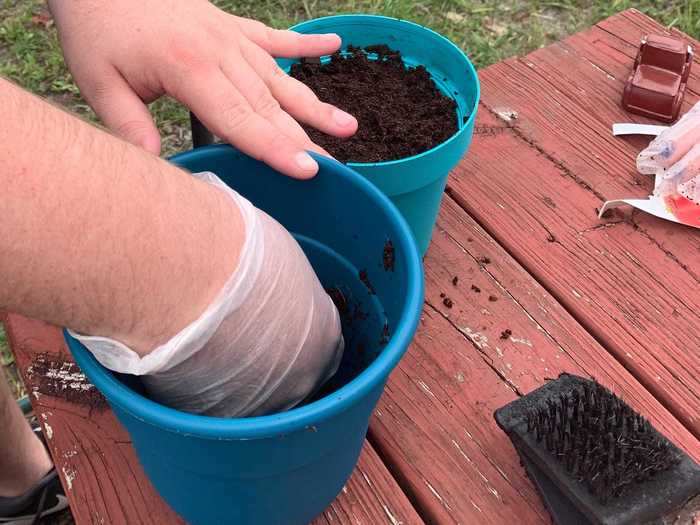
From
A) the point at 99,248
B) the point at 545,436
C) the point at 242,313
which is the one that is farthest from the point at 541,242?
the point at 99,248

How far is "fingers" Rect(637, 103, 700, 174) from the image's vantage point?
3.76 feet

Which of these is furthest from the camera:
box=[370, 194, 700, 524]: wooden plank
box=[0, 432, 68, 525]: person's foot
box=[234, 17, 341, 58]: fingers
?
box=[0, 432, 68, 525]: person's foot

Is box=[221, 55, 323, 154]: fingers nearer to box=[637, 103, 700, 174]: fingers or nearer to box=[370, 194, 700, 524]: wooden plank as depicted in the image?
box=[370, 194, 700, 524]: wooden plank

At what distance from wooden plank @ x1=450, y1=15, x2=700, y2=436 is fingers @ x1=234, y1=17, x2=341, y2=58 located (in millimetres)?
343

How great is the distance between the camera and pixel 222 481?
0.68 m

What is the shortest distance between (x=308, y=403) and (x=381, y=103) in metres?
0.50

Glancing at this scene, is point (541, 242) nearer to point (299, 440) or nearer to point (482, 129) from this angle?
point (482, 129)

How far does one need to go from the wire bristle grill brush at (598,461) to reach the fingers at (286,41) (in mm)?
559

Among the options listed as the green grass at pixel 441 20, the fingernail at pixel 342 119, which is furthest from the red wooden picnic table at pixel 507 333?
the green grass at pixel 441 20

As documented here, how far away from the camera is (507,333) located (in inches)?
39.1

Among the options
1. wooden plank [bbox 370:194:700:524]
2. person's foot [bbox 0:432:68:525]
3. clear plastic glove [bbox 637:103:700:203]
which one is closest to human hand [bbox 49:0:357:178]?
wooden plank [bbox 370:194:700:524]

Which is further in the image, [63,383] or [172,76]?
[63,383]

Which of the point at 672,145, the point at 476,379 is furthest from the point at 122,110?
the point at 672,145

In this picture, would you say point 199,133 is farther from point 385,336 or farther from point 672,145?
point 672,145
